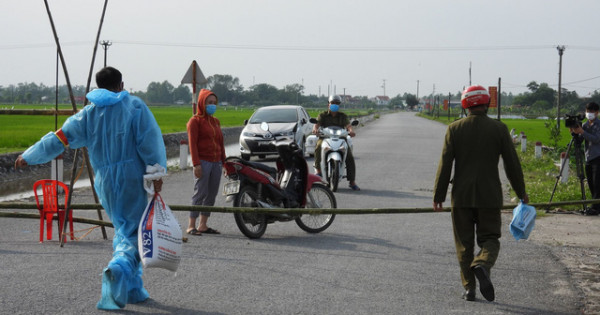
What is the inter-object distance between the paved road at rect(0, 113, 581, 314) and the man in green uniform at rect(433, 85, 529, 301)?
1.41 feet

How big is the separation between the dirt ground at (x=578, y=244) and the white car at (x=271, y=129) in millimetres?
10981

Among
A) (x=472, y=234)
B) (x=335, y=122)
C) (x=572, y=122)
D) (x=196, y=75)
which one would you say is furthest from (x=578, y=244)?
(x=196, y=75)

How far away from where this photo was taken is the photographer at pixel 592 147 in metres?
10.9

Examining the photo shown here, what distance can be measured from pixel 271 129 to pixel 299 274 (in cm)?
1539

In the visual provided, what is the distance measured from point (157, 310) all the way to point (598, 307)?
3.42 m

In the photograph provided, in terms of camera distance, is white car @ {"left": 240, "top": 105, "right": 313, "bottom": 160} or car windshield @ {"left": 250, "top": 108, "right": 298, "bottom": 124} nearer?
white car @ {"left": 240, "top": 105, "right": 313, "bottom": 160}

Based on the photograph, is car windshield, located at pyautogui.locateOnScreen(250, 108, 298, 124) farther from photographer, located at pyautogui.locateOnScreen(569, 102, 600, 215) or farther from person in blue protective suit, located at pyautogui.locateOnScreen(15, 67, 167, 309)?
person in blue protective suit, located at pyautogui.locateOnScreen(15, 67, 167, 309)

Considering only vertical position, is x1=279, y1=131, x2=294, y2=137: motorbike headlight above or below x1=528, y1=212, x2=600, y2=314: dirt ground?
above

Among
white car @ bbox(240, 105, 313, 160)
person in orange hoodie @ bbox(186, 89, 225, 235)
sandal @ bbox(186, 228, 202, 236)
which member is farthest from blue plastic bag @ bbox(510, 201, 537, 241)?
white car @ bbox(240, 105, 313, 160)

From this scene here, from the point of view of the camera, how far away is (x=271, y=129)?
72.3ft

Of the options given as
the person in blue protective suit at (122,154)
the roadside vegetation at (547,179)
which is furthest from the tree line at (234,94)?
the person in blue protective suit at (122,154)

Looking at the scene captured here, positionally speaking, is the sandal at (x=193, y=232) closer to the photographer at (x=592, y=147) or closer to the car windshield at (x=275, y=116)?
the photographer at (x=592, y=147)

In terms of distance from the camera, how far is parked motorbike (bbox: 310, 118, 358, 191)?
13797 millimetres

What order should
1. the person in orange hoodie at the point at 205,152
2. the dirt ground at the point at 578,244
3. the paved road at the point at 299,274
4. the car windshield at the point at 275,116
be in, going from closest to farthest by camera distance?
the paved road at the point at 299,274 → the dirt ground at the point at 578,244 → the person in orange hoodie at the point at 205,152 → the car windshield at the point at 275,116
